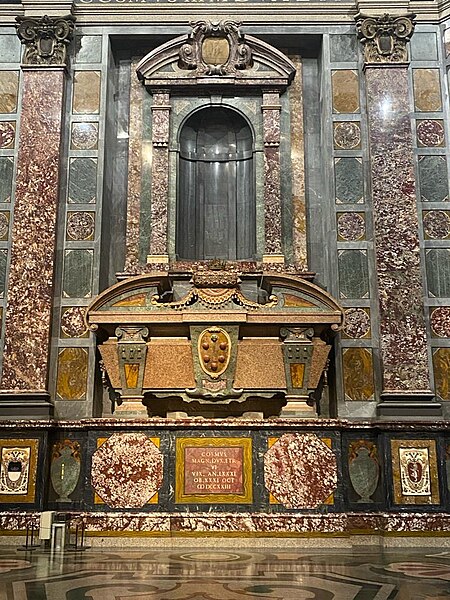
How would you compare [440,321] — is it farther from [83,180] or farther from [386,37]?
[83,180]

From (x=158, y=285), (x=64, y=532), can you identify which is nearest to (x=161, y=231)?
(x=158, y=285)

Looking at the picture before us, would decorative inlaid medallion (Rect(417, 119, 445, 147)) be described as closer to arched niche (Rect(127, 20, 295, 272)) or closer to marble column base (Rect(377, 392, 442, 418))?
arched niche (Rect(127, 20, 295, 272))

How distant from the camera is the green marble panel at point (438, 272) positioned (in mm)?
10461

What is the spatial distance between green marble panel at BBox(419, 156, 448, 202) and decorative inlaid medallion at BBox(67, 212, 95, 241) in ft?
16.5

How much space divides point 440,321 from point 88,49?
6.96m

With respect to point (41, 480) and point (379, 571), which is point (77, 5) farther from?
point (379, 571)

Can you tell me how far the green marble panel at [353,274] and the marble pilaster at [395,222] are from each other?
0.31 metres

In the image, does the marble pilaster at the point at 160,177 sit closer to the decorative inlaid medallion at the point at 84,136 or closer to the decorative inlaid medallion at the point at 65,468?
the decorative inlaid medallion at the point at 84,136

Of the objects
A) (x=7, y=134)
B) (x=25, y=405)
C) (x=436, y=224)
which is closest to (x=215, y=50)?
(x=7, y=134)

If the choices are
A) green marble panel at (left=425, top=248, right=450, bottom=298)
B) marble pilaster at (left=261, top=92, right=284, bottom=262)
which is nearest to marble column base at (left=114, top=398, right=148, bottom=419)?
marble pilaster at (left=261, top=92, right=284, bottom=262)

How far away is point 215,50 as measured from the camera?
1170 centimetres

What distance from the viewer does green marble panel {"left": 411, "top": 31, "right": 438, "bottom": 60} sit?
37.2ft

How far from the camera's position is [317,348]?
32.0 feet

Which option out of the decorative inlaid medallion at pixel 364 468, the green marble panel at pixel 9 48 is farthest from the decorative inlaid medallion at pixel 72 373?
the green marble panel at pixel 9 48
